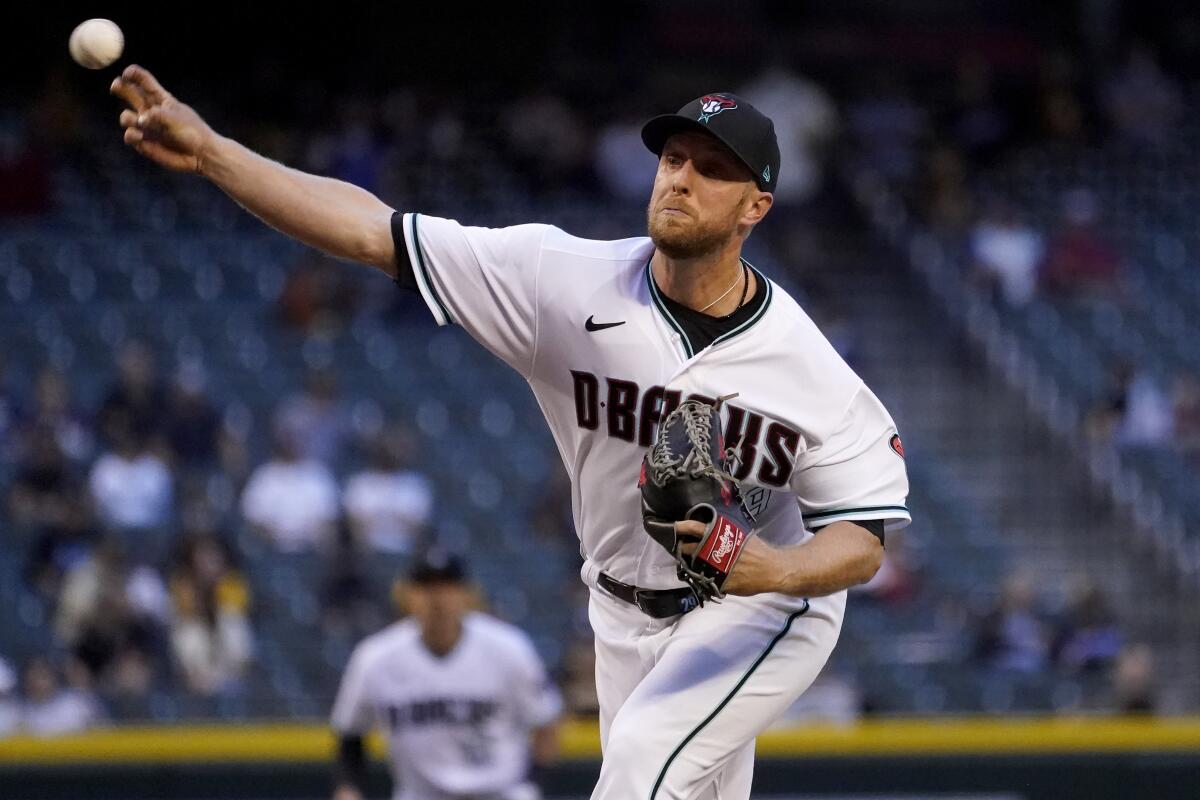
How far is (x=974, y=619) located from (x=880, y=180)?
4.90 meters

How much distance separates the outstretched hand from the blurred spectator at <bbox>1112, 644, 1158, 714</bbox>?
6.64m

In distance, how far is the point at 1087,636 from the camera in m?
9.76

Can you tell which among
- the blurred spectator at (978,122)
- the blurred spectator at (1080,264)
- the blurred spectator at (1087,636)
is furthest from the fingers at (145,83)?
the blurred spectator at (978,122)

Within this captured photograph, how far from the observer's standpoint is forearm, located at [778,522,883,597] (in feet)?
11.5

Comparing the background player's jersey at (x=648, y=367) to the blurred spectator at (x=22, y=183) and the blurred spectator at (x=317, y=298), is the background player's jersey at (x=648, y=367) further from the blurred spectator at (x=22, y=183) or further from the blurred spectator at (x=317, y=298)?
the blurred spectator at (x=22, y=183)

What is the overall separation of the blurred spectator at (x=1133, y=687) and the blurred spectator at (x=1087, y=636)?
315 millimetres

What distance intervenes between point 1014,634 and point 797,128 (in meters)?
5.03

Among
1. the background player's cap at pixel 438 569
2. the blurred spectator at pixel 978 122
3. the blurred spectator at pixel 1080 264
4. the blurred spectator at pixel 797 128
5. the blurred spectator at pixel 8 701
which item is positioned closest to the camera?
the background player's cap at pixel 438 569

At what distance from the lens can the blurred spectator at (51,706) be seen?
8.24 meters

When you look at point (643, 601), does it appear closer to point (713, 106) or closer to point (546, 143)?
point (713, 106)

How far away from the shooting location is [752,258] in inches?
490

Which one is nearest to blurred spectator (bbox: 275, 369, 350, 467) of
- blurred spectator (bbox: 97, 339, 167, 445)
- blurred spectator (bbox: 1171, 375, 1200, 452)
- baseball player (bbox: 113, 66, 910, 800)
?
blurred spectator (bbox: 97, 339, 167, 445)

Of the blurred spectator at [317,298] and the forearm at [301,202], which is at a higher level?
the blurred spectator at [317,298]

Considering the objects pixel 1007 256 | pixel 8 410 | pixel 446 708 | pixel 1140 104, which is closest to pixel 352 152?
pixel 8 410
